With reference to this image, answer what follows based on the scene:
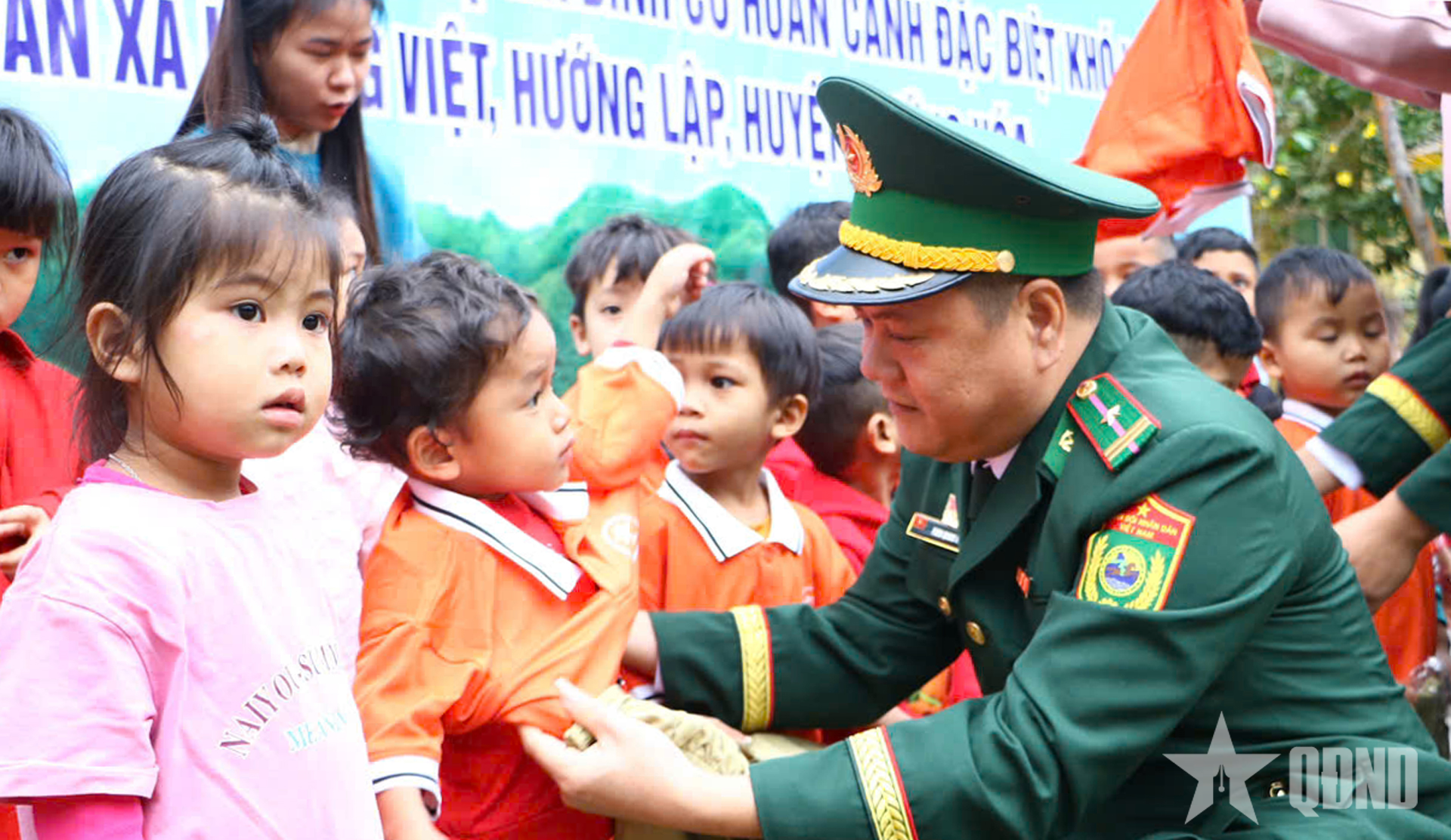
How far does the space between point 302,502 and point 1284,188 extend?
8.34 m

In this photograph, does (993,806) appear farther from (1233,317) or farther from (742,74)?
(742,74)

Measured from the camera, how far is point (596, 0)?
4184 mm

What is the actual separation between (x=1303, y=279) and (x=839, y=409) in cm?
192

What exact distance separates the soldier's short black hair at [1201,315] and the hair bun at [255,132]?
2708mm

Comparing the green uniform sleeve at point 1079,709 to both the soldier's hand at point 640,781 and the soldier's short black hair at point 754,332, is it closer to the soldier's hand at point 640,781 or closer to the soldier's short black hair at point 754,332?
the soldier's hand at point 640,781

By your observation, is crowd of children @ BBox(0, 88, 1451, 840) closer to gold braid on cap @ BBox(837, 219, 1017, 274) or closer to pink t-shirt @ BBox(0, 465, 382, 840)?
pink t-shirt @ BBox(0, 465, 382, 840)

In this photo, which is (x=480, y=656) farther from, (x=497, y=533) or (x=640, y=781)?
(x=640, y=781)

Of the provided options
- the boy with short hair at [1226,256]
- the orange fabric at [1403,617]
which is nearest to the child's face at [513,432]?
the orange fabric at [1403,617]

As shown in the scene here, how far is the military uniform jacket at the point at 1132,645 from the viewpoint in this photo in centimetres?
203

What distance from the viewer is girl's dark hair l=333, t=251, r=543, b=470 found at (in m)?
2.27

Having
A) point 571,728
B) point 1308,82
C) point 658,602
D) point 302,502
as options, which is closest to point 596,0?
point 658,602

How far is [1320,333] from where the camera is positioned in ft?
15.1

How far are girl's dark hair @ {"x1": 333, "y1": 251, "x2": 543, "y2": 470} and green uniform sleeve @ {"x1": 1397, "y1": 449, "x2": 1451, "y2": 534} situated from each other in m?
1.79

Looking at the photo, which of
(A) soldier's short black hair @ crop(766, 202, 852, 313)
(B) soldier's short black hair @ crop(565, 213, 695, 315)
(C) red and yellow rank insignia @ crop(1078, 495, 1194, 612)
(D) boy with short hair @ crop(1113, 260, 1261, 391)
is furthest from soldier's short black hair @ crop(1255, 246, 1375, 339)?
(C) red and yellow rank insignia @ crop(1078, 495, 1194, 612)
